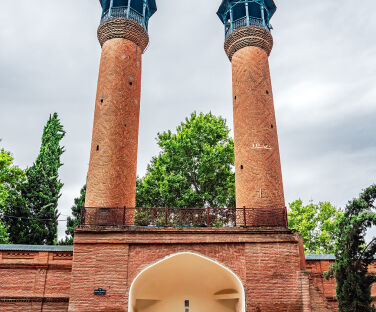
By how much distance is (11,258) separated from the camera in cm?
1319

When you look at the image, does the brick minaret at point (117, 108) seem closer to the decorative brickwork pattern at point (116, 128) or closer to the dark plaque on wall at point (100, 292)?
the decorative brickwork pattern at point (116, 128)

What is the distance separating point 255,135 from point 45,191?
14.5 m

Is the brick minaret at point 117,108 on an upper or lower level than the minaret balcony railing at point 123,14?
lower

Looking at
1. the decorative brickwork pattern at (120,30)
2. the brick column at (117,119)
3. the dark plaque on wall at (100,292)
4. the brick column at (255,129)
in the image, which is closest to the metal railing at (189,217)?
the brick column at (255,129)

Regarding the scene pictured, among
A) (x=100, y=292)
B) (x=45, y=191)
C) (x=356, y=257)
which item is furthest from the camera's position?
(x=45, y=191)

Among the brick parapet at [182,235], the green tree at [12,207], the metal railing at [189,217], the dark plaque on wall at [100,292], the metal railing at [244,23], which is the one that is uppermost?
the metal railing at [244,23]

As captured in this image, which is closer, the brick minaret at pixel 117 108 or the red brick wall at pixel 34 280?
the red brick wall at pixel 34 280

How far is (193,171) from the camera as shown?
950 inches

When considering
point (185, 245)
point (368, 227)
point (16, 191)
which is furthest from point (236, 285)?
point (16, 191)

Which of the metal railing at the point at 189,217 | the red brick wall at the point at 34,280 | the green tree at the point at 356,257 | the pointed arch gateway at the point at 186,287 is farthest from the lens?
the red brick wall at the point at 34,280

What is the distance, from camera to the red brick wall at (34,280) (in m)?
12.7

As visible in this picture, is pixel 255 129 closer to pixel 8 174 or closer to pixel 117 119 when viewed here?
pixel 117 119

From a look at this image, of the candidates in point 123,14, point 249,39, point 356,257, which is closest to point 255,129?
point 249,39

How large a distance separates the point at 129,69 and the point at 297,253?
10.7 metres
